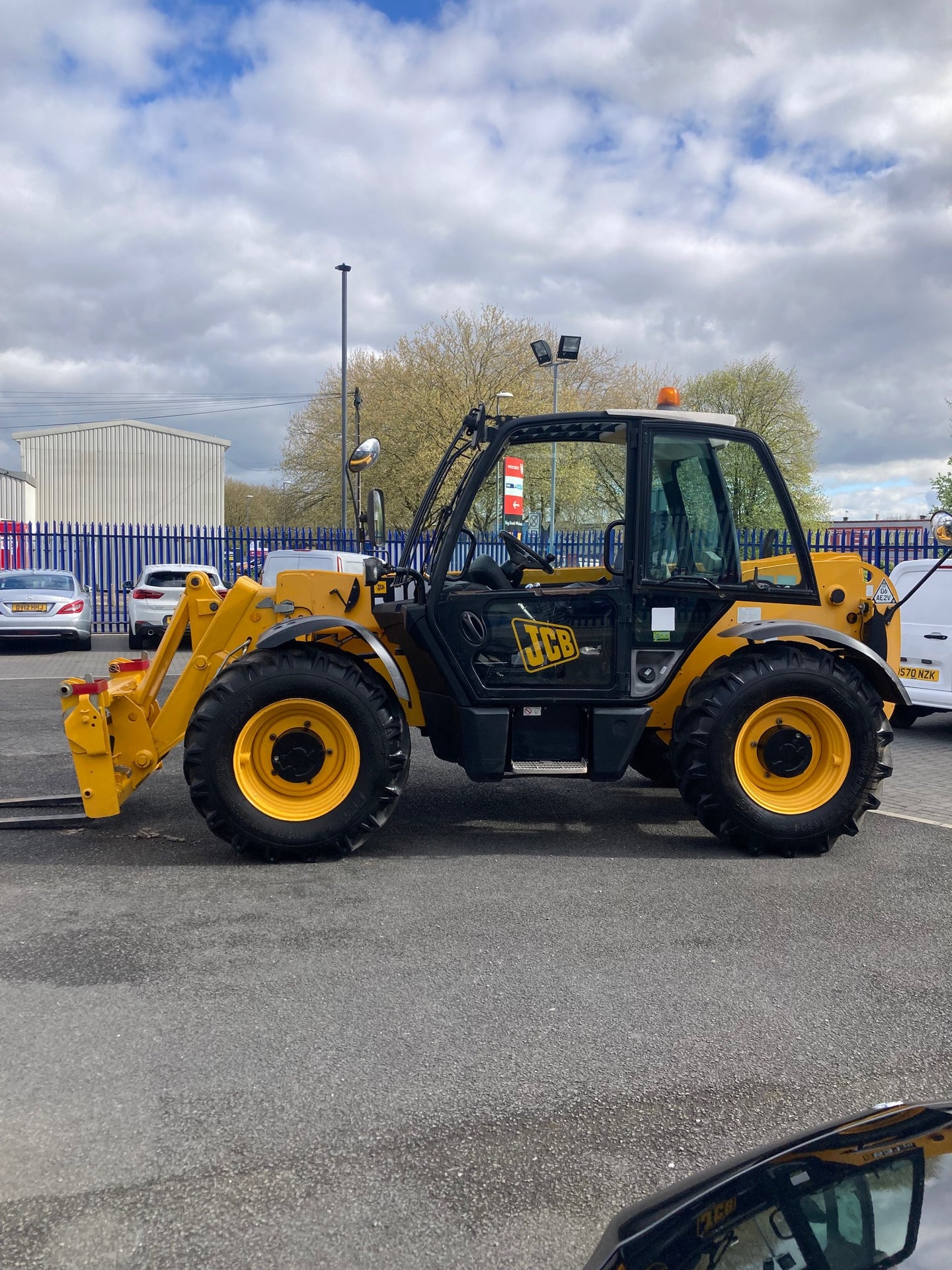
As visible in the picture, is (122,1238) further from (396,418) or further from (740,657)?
(396,418)

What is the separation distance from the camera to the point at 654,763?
7523 millimetres

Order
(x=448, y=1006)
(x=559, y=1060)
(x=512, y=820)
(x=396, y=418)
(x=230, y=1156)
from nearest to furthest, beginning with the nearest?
(x=230, y=1156) → (x=559, y=1060) → (x=448, y=1006) → (x=512, y=820) → (x=396, y=418)

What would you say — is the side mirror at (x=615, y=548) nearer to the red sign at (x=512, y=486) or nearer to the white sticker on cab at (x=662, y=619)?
the white sticker on cab at (x=662, y=619)

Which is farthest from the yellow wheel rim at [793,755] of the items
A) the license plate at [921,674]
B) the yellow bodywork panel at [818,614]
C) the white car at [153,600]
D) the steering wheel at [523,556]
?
the white car at [153,600]

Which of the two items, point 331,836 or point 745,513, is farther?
point 745,513

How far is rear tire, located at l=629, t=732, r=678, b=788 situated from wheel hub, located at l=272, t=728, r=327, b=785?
95.1 inches

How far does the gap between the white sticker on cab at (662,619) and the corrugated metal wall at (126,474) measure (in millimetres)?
45985

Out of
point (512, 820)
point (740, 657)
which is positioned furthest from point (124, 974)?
point (740, 657)

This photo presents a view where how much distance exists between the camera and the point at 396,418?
112 feet

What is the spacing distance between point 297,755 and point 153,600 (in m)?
14.2

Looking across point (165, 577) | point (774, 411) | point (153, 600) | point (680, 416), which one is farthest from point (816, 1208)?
point (774, 411)

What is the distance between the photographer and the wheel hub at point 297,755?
5.67 meters

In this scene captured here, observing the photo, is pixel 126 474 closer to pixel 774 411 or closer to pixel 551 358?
pixel 774 411

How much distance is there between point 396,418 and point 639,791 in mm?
28226
